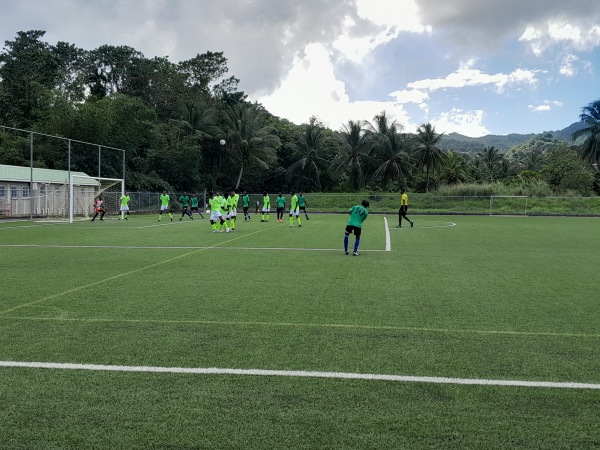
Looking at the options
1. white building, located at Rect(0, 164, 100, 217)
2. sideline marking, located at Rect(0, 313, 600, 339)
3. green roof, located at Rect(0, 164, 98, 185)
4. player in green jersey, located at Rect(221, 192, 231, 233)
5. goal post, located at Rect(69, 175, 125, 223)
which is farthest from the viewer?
goal post, located at Rect(69, 175, 125, 223)

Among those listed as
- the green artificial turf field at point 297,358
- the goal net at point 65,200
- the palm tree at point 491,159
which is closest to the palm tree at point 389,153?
the palm tree at point 491,159

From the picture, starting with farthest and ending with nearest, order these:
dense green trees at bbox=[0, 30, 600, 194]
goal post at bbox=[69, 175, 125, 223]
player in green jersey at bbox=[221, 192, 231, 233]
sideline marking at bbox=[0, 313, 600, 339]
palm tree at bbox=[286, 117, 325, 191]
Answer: palm tree at bbox=[286, 117, 325, 191], dense green trees at bbox=[0, 30, 600, 194], goal post at bbox=[69, 175, 125, 223], player in green jersey at bbox=[221, 192, 231, 233], sideline marking at bbox=[0, 313, 600, 339]

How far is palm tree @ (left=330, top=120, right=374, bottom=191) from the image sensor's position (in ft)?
216

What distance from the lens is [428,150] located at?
6844 centimetres

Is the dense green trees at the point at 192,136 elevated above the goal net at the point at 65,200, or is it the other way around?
the dense green trees at the point at 192,136

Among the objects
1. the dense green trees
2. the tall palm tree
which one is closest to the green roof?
the dense green trees

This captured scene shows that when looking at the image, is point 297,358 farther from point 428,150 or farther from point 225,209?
point 428,150

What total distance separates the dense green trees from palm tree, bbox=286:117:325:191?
0.13m

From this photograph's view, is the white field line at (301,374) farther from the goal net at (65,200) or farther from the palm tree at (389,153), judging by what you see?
the palm tree at (389,153)

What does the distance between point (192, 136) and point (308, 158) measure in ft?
52.5

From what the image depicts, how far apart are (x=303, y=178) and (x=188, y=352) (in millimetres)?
61703

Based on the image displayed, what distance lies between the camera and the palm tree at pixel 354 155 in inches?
2591

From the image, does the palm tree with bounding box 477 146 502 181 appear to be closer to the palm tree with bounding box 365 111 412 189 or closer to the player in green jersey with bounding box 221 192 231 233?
the palm tree with bounding box 365 111 412 189

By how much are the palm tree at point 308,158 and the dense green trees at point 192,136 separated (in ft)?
0.44
